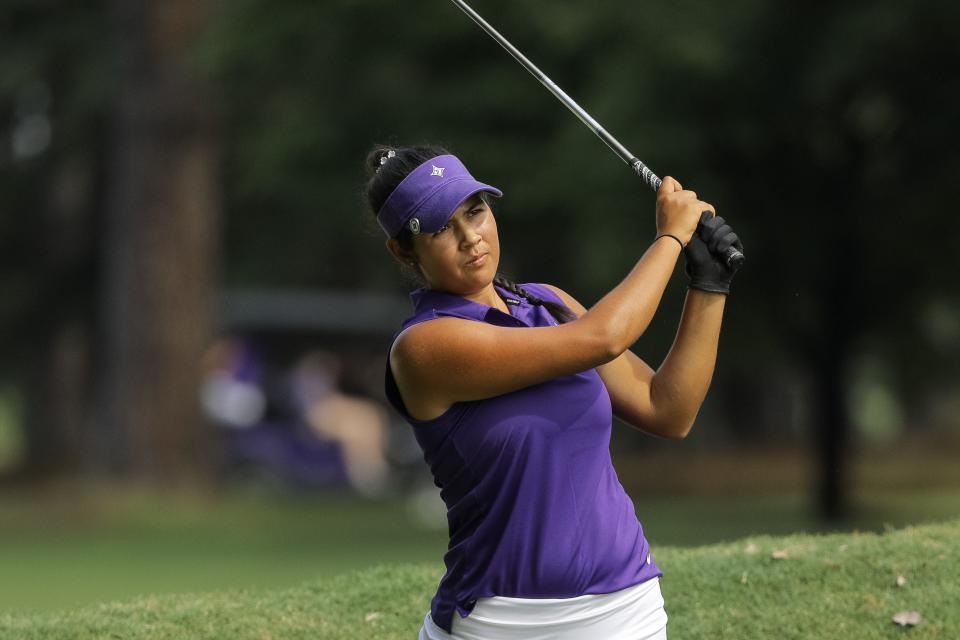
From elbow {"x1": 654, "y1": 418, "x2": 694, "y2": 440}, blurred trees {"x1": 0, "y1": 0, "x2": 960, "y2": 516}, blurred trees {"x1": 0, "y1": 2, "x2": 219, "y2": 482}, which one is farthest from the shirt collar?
blurred trees {"x1": 0, "y1": 2, "x2": 219, "y2": 482}

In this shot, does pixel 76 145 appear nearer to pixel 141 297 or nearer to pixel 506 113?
Result: pixel 141 297

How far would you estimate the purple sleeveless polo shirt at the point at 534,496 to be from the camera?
3812 millimetres

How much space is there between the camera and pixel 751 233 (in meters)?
16.7

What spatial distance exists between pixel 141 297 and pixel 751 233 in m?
7.36

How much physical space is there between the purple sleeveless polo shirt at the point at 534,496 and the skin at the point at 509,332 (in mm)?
51

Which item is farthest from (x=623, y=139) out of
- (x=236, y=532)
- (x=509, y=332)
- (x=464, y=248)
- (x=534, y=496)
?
(x=534, y=496)

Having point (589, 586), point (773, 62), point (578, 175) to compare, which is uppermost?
point (773, 62)

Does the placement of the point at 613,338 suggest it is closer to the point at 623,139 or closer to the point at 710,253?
the point at 710,253

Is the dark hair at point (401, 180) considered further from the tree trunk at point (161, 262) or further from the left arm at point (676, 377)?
the tree trunk at point (161, 262)

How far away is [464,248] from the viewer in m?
4.00

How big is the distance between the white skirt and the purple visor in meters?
0.90

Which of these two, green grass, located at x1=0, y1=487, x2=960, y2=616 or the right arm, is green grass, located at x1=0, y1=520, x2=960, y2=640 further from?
green grass, located at x1=0, y1=487, x2=960, y2=616

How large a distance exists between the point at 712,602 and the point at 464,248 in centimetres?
276

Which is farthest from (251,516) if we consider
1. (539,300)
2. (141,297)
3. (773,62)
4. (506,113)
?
(539,300)
